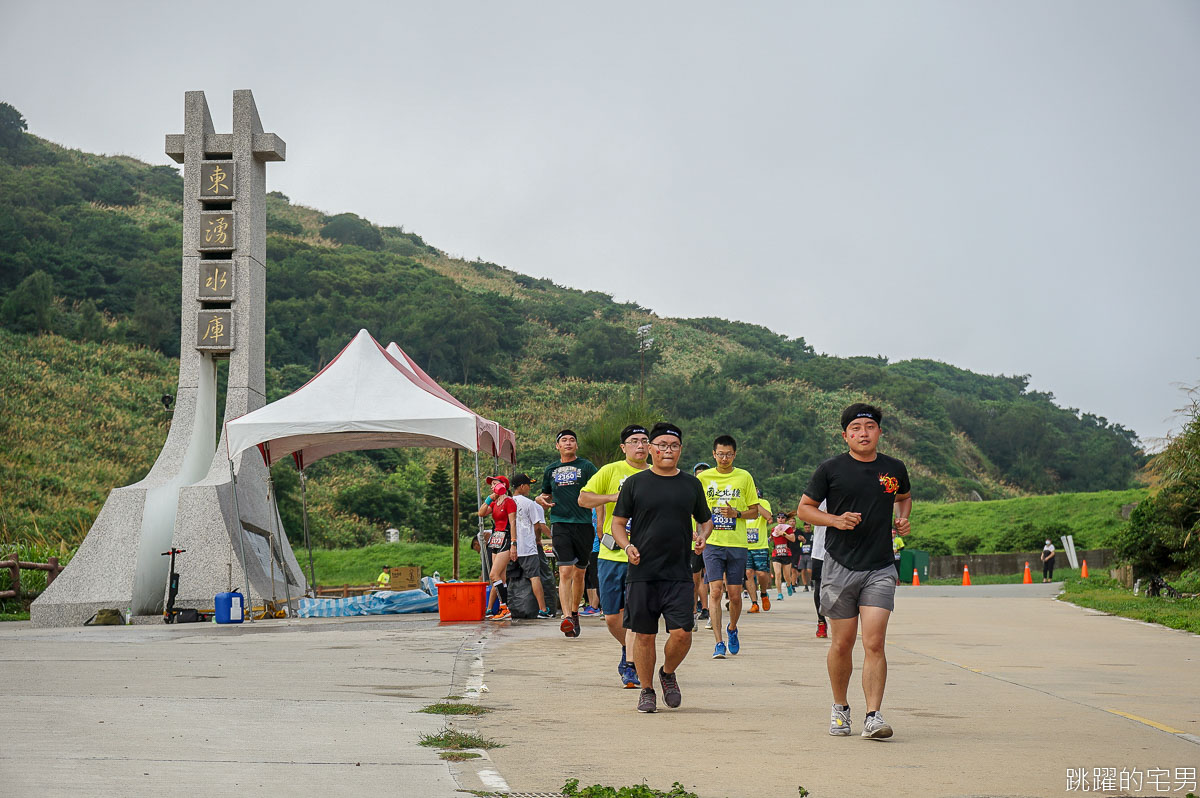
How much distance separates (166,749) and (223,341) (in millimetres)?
16126

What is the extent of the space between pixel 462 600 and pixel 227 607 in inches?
147

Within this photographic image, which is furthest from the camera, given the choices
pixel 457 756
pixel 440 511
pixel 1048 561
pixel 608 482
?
pixel 440 511

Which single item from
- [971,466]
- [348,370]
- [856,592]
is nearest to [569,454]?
[348,370]

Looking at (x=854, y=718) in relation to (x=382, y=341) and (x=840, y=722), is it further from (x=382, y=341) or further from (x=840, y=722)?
(x=382, y=341)

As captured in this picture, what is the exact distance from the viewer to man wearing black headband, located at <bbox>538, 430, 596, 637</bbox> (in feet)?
44.3

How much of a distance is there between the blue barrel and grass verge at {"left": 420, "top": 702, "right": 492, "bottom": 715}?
413 inches

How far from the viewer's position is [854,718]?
7.41 m

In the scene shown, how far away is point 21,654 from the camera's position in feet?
37.7

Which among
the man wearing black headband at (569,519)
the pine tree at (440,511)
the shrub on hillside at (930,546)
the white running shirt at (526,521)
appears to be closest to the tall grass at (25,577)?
the white running shirt at (526,521)

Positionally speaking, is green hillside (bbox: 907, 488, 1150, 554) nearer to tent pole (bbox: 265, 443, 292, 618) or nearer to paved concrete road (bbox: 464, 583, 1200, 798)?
tent pole (bbox: 265, 443, 292, 618)

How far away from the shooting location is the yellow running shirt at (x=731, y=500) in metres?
11.1

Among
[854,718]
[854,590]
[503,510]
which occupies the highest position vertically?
[503,510]

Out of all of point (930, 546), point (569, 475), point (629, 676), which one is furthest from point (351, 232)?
point (629, 676)

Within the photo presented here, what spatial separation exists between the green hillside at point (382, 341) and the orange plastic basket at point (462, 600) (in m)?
28.0
